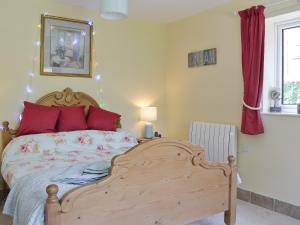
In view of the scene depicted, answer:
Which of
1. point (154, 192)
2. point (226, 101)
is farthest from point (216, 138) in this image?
point (154, 192)

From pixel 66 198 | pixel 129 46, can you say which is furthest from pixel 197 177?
pixel 129 46

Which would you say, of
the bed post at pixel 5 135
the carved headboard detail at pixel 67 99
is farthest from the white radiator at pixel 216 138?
the bed post at pixel 5 135

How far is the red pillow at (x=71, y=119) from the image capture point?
3.35 metres

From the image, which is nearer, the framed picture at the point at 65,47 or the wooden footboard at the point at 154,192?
the wooden footboard at the point at 154,192

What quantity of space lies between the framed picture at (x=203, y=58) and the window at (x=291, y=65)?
2.73 ft

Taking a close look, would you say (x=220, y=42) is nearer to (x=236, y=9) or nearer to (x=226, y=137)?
(x=236, y=9)

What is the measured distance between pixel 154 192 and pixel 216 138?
5.52 ft

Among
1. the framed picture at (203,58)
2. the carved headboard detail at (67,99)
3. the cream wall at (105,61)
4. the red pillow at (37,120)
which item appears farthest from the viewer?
the framed picture at (203,58)

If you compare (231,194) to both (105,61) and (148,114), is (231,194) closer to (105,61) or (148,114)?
(148,114)

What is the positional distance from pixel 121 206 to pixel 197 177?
26.4 inches

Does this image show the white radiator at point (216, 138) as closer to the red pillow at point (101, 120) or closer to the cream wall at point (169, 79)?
the cream wall at point (169, 79)

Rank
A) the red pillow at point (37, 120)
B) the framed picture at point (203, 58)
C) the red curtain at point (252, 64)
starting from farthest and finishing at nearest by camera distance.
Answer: the framed picture at point (203, 58)
the red pillow at point (37, 120)
the red curtain at point (252, 64)

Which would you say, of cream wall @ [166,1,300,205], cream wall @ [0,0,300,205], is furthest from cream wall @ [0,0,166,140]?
cream wall @ [166,1,300,205]

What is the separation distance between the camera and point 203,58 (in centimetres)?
383
